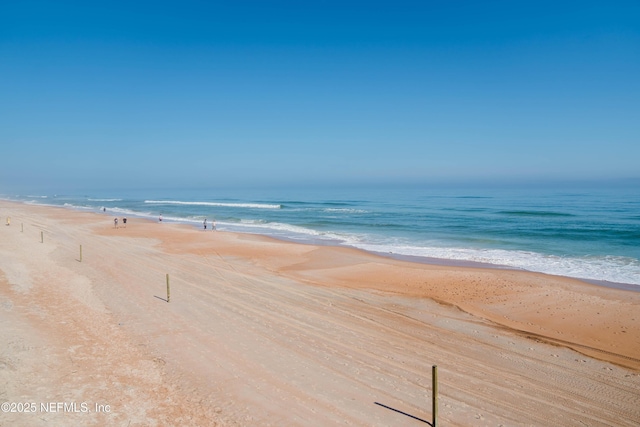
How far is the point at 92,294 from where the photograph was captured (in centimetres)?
1344

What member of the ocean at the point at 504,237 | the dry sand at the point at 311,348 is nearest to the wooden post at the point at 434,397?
the dry sand at the point at 311,348

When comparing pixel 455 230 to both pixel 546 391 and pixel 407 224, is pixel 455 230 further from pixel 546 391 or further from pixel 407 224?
Result: pixel 546 391

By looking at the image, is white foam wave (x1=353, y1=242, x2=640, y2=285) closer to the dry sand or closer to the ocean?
the ocean

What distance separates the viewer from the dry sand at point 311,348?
6637 mm

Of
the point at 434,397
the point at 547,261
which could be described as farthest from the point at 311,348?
the point at 547,261

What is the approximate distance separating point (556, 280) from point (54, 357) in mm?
18807

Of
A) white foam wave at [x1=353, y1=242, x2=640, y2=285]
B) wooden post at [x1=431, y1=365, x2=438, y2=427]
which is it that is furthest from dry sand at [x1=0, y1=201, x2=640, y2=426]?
white foam wave at [x1=353, y1=242, x2=640, y2=285]

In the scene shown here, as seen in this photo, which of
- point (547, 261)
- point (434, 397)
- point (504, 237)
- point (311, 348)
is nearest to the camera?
point (434, 397)

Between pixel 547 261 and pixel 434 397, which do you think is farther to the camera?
pixel 547 261

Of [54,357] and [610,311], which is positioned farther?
[610,311]

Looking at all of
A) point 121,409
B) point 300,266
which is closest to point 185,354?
point 121,409

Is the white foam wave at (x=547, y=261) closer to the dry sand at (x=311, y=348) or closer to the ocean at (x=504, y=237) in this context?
the ocean at (x=504, y=237)

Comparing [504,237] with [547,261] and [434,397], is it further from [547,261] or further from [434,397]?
[434,397]

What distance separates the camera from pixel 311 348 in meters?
9.19
